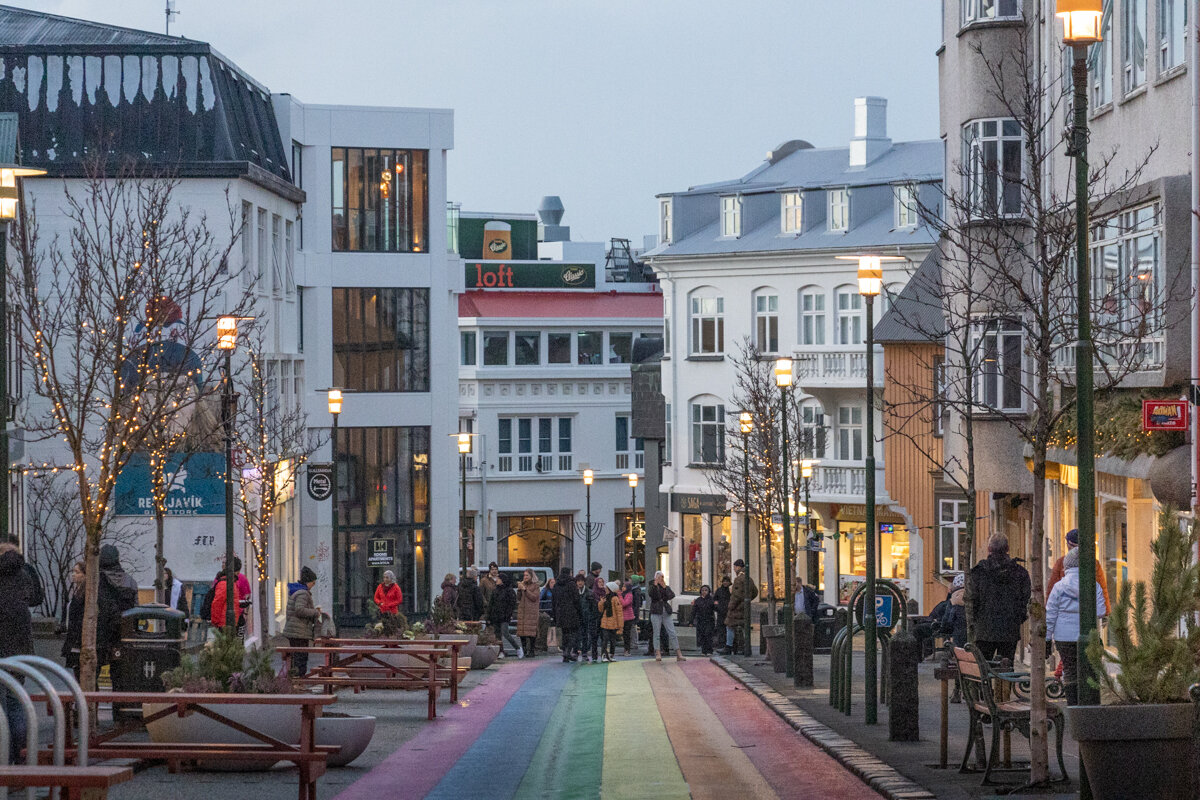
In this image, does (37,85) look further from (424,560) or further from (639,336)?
(639,336)

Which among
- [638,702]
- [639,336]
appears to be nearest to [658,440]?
[639,336]

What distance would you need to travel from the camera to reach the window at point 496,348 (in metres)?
74.1

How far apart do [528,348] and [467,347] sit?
8.76 ft

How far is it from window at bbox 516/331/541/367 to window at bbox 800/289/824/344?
19.0 metres

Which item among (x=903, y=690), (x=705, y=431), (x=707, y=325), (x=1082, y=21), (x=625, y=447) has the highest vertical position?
(x=707, y=325)

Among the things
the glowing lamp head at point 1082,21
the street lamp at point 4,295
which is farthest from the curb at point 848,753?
the street lamp at point 4,295

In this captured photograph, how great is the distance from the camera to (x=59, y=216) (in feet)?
121

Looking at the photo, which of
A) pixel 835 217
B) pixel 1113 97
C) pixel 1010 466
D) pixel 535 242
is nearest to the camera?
pixel 1113 97

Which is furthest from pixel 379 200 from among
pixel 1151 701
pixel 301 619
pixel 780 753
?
pixel 1151 701

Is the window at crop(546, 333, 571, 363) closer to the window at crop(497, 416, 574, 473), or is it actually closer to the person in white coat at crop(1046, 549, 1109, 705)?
the window at crop(497, 416, 574, 473)

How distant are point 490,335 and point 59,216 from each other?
37.9 meters

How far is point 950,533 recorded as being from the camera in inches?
1914

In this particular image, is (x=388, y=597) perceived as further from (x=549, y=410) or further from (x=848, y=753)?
(x=549, y=410)

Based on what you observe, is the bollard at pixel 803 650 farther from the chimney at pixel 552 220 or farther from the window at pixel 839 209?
the chimney at pixel 552 220
